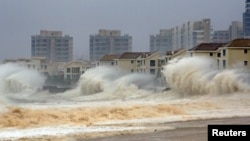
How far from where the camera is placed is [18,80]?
270ft

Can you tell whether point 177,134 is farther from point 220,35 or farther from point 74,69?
point 220,35

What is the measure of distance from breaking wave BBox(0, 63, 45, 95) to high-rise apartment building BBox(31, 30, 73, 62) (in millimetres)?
83435

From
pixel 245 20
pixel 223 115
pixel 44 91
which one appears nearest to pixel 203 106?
pixel 223 115

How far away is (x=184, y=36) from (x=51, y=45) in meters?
50.3

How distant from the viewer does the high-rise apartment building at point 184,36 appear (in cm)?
15062

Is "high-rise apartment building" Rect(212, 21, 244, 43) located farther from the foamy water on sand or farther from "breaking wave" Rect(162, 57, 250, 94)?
"breaking wave" Rect(162, 57, 250, 94)

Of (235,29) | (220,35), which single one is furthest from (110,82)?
(220,35)

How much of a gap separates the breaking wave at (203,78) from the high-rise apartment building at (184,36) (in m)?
84.5

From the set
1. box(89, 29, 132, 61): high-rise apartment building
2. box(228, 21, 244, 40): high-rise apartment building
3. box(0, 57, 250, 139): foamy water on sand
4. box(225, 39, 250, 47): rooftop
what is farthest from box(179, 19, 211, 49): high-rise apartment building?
box(225, 39, 250, 47): rooftop

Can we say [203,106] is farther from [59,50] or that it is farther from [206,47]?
[59,50]

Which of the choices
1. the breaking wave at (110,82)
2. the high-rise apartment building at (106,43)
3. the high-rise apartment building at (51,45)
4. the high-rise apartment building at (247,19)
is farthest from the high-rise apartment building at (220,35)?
the breaking wave at (110,82)

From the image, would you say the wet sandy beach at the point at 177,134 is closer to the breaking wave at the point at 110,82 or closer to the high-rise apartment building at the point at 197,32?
the breaking wave at the point at 110,82

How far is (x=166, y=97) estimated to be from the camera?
54469 millimetres

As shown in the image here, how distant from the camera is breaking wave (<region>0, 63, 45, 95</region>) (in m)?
78.0
